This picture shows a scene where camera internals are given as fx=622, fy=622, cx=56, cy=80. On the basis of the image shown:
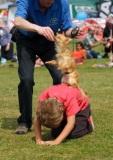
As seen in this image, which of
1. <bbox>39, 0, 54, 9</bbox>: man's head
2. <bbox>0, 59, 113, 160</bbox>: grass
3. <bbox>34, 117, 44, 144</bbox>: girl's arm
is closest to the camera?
<bbox>0, 59, 113, 160</bbox>: grass

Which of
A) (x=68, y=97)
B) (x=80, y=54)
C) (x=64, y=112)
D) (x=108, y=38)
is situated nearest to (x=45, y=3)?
(x=68, y=97)

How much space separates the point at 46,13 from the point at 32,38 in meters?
0.35

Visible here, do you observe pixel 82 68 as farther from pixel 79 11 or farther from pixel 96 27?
pixel 79 11

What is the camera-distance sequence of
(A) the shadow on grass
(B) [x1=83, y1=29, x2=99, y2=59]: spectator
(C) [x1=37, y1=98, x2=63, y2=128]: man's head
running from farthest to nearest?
(B) [x1=83, y1=29, x2=99, y2=59]: spectator
(A) the shadow on grass
(C) [x1=37, y1=98, x2=63, y2=128]: man's head

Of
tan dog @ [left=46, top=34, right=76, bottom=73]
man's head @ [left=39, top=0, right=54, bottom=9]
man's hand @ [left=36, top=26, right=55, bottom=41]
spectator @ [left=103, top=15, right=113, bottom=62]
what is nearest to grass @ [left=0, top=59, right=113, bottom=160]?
tan dog @ [left=46, top=34, right=76, bottom=73]

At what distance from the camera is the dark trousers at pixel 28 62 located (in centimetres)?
714

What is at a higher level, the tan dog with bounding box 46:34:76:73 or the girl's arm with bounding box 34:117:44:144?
the tan dog with bounding box 46:34:76:73

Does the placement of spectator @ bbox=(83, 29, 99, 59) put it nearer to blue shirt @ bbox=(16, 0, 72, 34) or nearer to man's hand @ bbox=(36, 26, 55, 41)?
blue shirt @ bbox=(16, 0, 72, 34)

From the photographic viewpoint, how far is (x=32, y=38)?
7203 mm

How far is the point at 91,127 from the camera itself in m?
7.15

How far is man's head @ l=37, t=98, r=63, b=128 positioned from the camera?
6270mm

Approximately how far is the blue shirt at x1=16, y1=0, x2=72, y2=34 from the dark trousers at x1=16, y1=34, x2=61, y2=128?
0.68 ft

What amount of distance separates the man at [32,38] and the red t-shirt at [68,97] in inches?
17.7

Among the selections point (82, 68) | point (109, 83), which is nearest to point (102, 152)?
point (109, 83)
